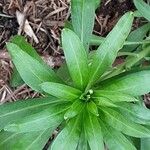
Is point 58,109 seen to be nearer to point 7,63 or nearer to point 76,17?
point 76,17

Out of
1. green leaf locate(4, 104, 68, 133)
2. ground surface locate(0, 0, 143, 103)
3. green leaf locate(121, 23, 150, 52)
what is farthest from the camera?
ground surface locate(0, 0, 143, 103)

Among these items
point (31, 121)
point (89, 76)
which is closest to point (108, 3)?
point (89, 76)

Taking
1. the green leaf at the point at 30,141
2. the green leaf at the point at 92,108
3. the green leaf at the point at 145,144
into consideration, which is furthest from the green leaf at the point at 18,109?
the green leaf at the point at 145,144

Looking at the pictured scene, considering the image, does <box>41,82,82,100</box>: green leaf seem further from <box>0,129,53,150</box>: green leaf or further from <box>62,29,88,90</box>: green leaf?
<box>0,129,53,150</box>: green leaf

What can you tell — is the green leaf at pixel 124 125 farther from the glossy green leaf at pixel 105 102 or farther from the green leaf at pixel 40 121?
the green leaf at pixel 40 121

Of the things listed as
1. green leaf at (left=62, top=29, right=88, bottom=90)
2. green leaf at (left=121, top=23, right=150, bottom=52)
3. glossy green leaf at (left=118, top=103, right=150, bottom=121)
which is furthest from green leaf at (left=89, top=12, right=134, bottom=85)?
green leaf at (left=121, top=23, right=150, bottom=52)
